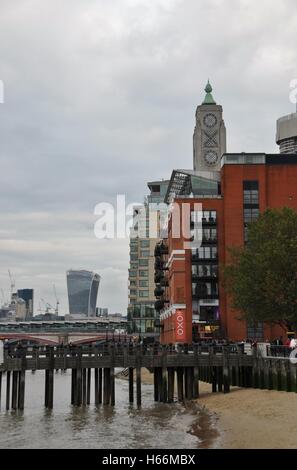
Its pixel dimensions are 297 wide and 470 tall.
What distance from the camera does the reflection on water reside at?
1678 inches

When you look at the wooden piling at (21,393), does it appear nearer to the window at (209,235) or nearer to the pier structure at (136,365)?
the pier structure at (136,365)

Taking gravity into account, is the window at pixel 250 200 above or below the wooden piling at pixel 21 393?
above

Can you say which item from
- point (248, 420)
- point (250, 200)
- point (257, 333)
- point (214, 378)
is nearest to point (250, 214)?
point (250, 200)

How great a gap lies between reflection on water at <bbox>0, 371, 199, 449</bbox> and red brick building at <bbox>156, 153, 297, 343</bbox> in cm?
5390

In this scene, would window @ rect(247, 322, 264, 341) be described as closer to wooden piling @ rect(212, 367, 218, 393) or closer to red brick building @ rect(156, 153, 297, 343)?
red brick building @ rect(156, 153, 297, 343)

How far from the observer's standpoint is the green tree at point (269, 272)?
7631cm

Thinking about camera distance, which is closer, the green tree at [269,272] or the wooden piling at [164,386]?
the wooden piling at [164,386]

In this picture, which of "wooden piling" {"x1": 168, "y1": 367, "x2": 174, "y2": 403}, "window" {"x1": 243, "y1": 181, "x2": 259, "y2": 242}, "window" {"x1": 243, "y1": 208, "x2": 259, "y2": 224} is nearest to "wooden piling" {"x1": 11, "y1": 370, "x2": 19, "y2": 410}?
"wooden piling" {"x1": 168, "y1": 367, "x2": 174, "y2": 403}

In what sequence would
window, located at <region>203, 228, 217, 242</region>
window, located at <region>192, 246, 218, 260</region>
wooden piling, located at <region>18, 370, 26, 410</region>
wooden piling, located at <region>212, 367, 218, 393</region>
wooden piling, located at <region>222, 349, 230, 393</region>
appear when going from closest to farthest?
wooden piling, located at <region>18, 370, 26, 410</region>
wooden piling, located at <region>222, 349, 230, 393</region>
wooden piling, located at <region>212, 367, 218, 393</region>
window, located at <region>192, 246, 218, 260</region>
window, located at <region>203, 228, 217, 242</region>

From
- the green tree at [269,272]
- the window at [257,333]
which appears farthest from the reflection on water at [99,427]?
the window at [257,333]

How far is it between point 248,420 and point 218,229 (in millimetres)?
77350

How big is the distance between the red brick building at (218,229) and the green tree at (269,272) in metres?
36.3

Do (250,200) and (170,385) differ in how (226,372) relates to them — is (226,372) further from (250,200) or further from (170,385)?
(250,200)

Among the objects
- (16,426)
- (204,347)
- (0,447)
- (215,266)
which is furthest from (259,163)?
(0,447)
